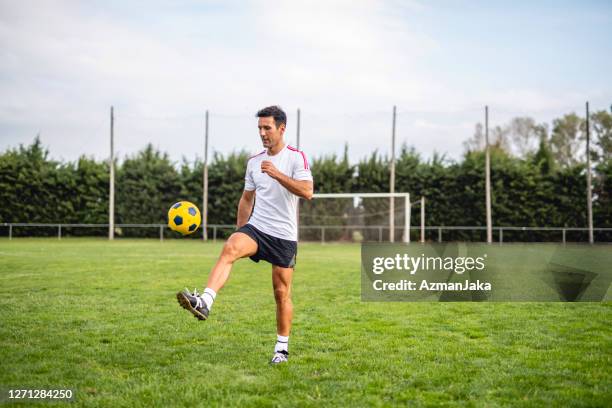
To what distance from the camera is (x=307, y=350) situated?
5664 mm

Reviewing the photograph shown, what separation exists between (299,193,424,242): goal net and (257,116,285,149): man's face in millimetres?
24940

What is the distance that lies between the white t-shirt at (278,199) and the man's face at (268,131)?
0.49 ft

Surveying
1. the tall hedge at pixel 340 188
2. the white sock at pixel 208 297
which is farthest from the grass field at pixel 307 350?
the tall hedge at pixel 340 188

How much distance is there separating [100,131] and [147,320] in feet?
103

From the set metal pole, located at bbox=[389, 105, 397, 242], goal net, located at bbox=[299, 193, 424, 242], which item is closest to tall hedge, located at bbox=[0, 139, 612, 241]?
goal net, located at bbox=[299, 193, 424, 242]

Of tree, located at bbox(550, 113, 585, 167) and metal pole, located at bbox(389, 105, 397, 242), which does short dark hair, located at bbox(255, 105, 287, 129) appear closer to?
metal pole, located at bbox(389, 105, 397, 242)

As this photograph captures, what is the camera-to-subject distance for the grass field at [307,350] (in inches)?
165

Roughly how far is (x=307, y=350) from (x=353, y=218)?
999 inches

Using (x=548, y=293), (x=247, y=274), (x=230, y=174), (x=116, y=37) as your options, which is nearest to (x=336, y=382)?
(x=548, y=293)

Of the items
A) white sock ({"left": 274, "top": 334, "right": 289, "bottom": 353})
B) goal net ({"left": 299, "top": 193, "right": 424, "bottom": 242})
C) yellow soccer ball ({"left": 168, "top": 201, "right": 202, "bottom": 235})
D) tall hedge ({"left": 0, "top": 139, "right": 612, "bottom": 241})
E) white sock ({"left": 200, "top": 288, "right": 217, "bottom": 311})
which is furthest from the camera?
tall hedge ({"left": 0, "top": 139, "right": 612, "bottom": 241})

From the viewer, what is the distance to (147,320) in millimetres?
7176

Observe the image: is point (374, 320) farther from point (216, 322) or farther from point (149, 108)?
point (149, 108)

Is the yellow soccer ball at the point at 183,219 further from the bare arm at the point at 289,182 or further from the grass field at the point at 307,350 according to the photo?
the bare arm at the point at 289,182

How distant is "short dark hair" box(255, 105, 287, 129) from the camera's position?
518cm
